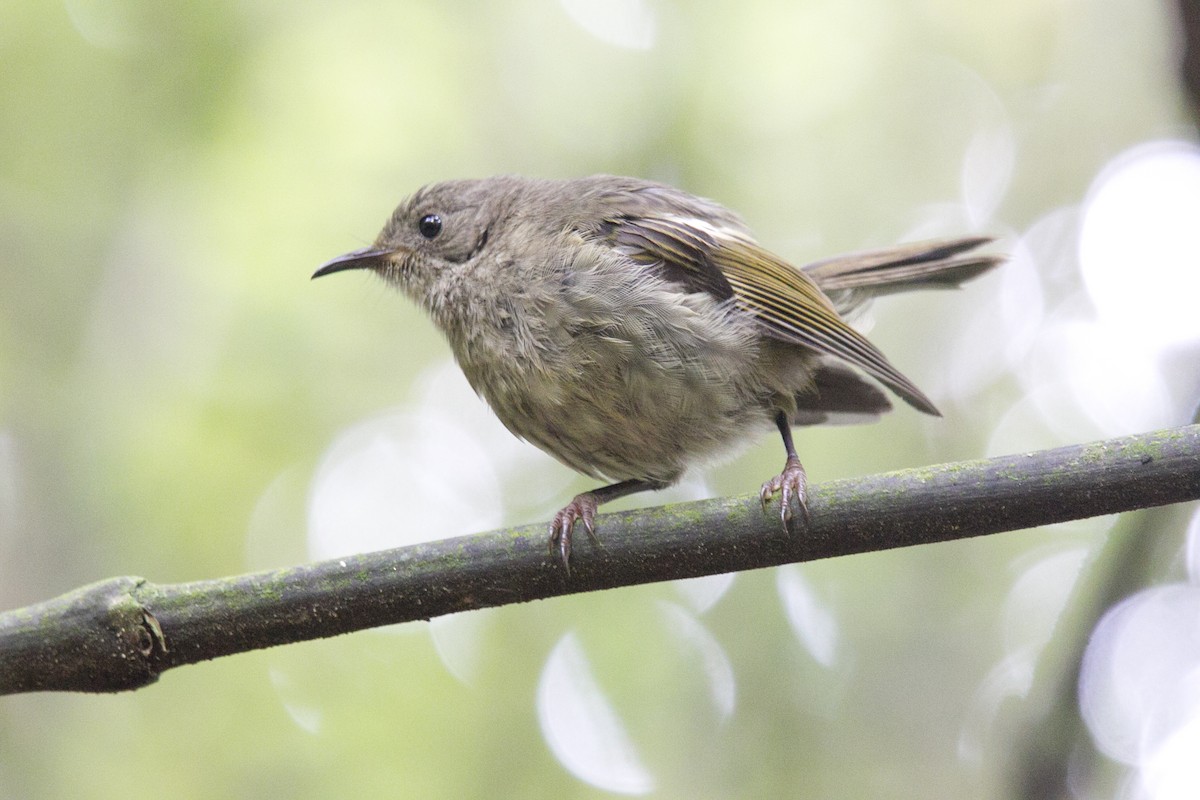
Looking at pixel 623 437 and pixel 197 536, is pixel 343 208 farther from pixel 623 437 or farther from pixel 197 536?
pixel 623 437

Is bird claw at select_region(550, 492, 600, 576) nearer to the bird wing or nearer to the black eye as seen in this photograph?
the bird wing

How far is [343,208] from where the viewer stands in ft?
22.4

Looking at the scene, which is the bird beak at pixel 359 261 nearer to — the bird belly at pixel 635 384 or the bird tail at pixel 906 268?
the bird belly at pixel 635 384

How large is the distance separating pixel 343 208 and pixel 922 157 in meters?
3.95

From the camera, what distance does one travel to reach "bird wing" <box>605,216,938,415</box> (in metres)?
4.17

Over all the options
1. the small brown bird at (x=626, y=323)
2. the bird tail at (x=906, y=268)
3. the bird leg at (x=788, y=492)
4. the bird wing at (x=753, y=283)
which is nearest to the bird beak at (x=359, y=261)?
the small brown bird at (x=626, y=323)

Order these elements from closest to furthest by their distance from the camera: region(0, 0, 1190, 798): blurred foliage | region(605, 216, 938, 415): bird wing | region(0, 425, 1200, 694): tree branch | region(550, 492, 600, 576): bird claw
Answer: region(0, 425, 1200, 694): tree branch, region(550, 492, 600, 576): bird claw, region(605, 216, 938, 415): bird wing, region(0, 0, 1190, 798): blurred foliage

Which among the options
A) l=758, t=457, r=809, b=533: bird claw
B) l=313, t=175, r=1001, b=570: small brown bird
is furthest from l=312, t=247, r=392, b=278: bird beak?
l=758, t=457, r=809, b=533: bird claw

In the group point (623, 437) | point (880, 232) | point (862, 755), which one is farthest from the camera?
point (880, 232)

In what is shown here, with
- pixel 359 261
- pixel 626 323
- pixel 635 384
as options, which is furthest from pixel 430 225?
pixel 635 384

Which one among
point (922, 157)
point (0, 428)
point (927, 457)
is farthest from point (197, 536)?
point (922, 157)

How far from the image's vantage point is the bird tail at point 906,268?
4922mm

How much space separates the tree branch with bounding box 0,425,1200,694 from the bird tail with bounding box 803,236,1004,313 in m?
2.40

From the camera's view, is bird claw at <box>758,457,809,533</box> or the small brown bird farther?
the small brown bird
